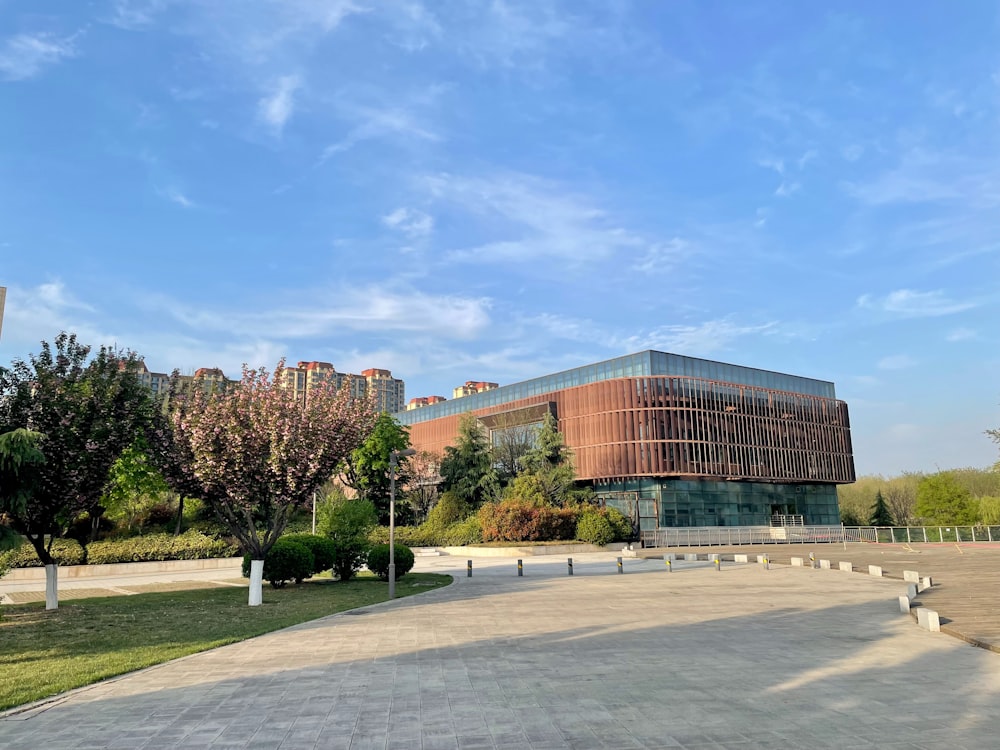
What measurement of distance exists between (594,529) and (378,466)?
701 inches

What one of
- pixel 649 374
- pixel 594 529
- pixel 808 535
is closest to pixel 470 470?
pixel 594 529

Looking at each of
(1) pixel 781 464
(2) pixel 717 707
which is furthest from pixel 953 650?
(1) pixel 781 464

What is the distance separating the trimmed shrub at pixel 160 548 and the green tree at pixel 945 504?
69.9 meters

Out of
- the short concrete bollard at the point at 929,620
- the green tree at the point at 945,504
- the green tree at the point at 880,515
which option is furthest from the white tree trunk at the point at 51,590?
the green tree at the point at 880,515

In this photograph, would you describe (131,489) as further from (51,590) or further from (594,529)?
(594,529)

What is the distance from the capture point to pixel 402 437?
2180 inches

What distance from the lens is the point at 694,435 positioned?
64938mm

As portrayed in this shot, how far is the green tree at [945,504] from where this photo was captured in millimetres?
69438

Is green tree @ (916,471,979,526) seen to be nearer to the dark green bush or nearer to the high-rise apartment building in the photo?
the dark green bush

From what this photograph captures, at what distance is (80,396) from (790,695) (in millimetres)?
18885

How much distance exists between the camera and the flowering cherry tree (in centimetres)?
1962

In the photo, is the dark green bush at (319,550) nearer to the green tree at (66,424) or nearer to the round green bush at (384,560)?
the round green bush at (384,560)

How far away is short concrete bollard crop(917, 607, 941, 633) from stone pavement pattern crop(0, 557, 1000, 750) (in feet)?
1.55

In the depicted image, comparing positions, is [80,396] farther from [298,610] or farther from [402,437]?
[402,437]
